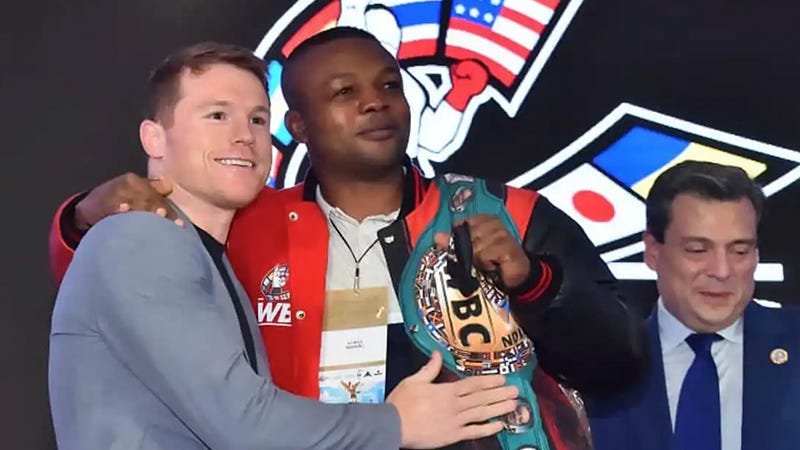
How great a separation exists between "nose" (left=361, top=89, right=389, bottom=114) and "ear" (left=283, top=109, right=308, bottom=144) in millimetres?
157

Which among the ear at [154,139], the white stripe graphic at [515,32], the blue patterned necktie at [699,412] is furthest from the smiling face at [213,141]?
the blue patterned necktie at [699,412]

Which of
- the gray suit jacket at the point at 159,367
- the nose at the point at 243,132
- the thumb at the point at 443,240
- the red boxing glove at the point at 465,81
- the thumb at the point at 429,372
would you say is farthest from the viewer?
the red boxing glove at the point at 465,81

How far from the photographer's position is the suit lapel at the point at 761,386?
6.42ft

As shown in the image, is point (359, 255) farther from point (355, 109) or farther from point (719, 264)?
point (719, 264)

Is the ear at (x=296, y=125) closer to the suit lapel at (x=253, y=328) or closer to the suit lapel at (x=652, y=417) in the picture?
the suit lapel at (x=253, y=328)

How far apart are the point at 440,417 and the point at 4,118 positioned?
1.38 m

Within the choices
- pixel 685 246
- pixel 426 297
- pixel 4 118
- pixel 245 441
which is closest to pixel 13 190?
pixel 4 118

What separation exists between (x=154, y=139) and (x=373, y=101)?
0.50m

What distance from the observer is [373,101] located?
1.98 metres

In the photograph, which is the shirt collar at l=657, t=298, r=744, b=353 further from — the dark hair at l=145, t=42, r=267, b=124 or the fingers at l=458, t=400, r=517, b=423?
the dark hair at l=145, t=42, r=267, b=124

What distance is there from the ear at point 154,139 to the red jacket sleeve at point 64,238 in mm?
213

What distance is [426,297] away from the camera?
75.1 inches

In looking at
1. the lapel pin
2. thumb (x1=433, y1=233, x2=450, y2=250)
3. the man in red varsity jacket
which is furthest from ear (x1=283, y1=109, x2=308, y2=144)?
the lapel pin

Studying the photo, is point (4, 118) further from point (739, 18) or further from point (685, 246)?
point (739, 18)
